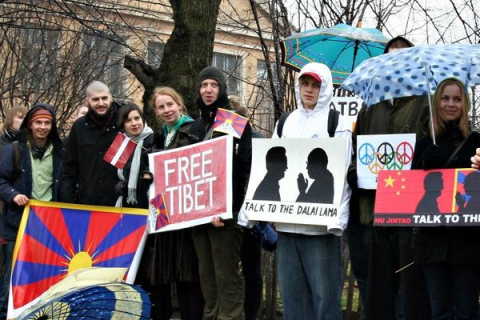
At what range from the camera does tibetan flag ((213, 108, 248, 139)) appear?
6812mm

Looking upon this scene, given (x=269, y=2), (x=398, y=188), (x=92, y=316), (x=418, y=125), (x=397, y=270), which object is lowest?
(x=92, y=316)

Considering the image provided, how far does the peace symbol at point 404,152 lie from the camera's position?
608 centimetres

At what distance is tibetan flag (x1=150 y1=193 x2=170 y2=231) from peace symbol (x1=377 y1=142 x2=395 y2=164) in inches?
77.2

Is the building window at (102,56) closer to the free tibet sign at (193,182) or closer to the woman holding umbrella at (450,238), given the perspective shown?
the free tibet sign at (193,182)

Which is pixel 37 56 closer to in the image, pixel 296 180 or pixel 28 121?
pixel 28 121

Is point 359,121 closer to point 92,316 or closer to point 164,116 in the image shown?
point 164,116

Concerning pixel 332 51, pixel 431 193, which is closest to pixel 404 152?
pixel 431 193

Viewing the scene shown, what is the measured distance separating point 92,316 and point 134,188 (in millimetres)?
1979

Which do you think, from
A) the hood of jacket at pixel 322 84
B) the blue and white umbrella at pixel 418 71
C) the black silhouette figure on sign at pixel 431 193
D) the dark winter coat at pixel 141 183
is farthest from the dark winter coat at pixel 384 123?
the dark winter coat at pixel 141 183

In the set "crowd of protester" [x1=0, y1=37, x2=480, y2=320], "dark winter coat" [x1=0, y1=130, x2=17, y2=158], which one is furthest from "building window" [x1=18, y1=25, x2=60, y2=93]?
"crowd of protester" [x1=0, y1=37, x2=480, y2=320]

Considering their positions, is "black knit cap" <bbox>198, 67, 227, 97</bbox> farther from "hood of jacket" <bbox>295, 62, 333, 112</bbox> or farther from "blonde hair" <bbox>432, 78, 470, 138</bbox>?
"blonde hair" <bbox>432, 78, 470, 138</bbox>

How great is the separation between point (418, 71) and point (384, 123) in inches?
21.5

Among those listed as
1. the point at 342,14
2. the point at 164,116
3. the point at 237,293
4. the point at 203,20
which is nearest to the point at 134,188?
the point at 164,116

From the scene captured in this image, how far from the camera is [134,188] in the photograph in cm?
748
